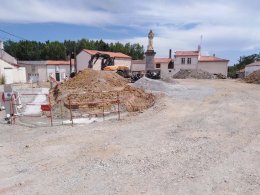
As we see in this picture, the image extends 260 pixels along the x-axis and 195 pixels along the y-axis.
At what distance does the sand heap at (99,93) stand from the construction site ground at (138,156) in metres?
2.71

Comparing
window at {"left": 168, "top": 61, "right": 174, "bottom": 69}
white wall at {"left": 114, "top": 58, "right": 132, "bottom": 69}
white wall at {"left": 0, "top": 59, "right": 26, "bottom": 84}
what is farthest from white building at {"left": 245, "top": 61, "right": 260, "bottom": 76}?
white wall at {"left": 0, "top": 59, "right": 26, "bottom": 84}

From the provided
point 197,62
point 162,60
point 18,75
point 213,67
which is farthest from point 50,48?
point 213,67

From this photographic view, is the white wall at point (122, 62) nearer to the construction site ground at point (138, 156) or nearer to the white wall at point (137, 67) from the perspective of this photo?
the white wall at point (137, 67)

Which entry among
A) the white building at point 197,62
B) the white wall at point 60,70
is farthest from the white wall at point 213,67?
the white wall at point 60,70

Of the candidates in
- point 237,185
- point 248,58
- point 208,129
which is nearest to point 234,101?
point 208,129

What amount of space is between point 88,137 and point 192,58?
5289cm

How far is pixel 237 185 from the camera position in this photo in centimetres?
697

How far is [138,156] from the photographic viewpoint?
29.8ft

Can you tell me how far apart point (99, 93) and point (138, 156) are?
31.9 ft

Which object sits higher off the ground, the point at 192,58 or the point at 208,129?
the point at 192,58

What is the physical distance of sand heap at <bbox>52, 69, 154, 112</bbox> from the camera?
687 inches

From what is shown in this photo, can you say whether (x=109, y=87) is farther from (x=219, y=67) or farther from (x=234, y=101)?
(x=219, y=67)

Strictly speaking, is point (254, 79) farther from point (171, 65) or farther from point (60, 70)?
point (60, 70)

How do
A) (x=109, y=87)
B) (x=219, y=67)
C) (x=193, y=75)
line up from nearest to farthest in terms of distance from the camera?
1. (x=109, y=87)
2. (x=193, y=75)
3. (x=219, y=67)
